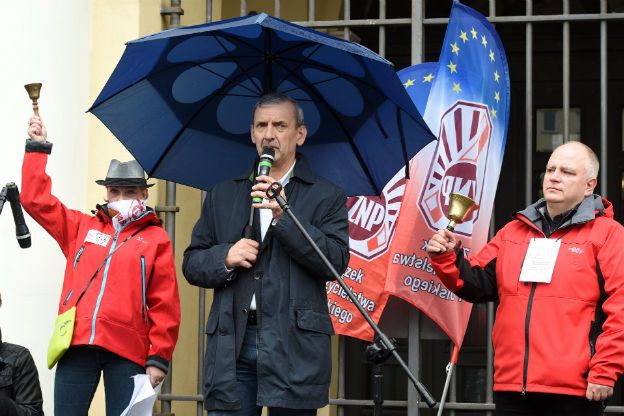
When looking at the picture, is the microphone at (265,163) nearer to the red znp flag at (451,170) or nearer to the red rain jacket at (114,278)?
the red rain jacket at (114,278)

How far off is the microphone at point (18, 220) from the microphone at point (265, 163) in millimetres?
840

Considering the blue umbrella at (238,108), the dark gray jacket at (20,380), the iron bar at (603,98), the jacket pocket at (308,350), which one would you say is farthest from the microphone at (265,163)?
the iron bar at (603,98)

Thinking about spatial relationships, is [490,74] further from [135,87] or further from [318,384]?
[318,384]

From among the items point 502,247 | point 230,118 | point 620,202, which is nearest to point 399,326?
point 502,247

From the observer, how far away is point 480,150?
6.25 metres

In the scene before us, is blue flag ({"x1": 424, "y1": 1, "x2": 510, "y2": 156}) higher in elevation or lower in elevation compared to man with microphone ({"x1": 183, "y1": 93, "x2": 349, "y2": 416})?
higher

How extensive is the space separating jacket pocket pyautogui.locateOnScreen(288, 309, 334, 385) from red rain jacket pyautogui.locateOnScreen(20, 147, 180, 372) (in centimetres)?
108

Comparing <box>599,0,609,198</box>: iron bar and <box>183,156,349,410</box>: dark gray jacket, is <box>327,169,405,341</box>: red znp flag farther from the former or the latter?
<box>183,156,349,410</box>: dark gray jacket

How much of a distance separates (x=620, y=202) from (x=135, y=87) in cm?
531

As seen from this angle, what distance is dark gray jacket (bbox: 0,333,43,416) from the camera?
537 centimetres

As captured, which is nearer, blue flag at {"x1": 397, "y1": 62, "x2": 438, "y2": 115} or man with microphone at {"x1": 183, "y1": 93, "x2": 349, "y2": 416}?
man with microphone at {"x1": 183, "y1": 93, "x2": 349, "y2": 416}

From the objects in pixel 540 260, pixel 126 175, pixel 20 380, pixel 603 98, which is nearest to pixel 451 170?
pixel 603 98

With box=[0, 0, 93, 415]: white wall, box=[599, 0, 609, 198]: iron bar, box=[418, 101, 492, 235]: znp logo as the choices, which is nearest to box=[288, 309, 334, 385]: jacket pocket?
box=[418, 101, 492, 235]: znp logo

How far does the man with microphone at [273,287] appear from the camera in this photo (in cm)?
452
